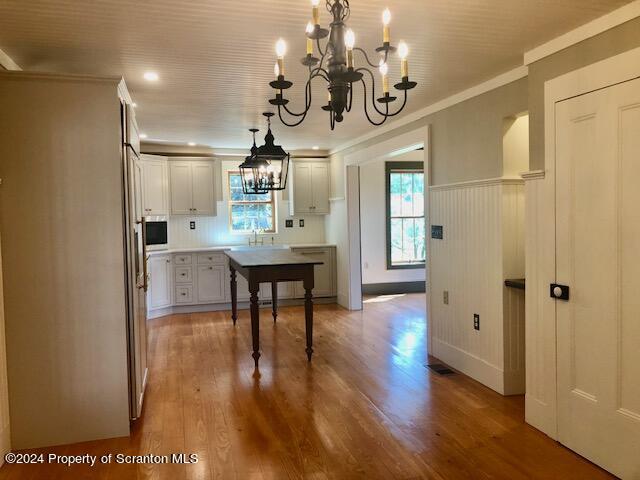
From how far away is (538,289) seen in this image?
284cm

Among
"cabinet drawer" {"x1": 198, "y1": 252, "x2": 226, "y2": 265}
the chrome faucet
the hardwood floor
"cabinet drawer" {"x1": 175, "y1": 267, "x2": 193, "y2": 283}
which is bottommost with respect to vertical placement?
the hardwood floor

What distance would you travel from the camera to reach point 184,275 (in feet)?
21.1

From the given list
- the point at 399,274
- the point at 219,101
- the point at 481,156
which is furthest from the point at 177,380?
the point at 399,274

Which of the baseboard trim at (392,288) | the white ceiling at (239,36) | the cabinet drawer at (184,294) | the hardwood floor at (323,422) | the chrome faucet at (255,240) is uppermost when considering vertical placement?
the white ceiling at (239,36)

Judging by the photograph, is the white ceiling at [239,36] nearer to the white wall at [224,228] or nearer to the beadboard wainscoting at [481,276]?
the beadboard wainscoting at [481,276]

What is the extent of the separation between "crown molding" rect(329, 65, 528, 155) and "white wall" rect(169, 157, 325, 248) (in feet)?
6.72

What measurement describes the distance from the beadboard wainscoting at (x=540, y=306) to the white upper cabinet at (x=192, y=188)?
4.82 metres

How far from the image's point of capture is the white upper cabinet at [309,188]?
6.98 metres

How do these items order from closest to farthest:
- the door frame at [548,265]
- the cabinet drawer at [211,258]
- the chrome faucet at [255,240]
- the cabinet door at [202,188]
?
the door frame at [548,265] → the cabinet drawer at [211,258] → the cabinet door at [202,188] → the chrome faucet at [255,240]

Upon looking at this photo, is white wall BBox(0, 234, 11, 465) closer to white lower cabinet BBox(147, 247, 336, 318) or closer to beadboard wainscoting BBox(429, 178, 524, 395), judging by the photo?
beadboard wainscoting BBox(429, 178, 524, 395)

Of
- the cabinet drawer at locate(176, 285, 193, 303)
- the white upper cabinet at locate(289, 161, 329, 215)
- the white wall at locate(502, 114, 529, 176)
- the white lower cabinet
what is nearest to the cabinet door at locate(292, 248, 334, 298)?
the white lower cabinet

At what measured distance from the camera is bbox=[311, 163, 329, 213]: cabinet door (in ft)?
23.2

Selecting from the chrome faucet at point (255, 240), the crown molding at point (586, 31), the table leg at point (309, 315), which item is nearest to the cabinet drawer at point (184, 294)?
the chrome faucet at point (255, 240)

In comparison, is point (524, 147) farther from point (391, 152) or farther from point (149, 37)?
point (149, 37)
